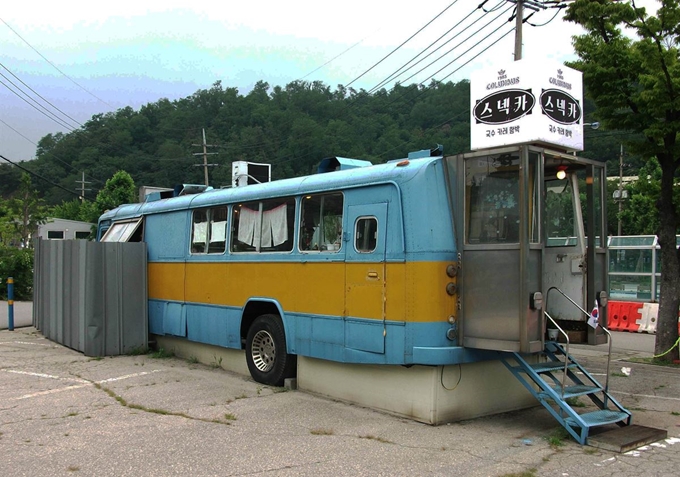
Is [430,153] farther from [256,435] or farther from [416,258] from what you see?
[256,435]

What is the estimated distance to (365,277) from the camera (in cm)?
701

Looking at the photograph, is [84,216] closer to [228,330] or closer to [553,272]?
[228,330]

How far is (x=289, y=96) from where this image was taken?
3253cm

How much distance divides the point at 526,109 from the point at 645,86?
17.2 feet

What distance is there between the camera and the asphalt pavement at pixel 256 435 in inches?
206

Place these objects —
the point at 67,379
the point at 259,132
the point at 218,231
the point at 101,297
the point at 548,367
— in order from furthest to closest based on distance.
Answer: the point at 259,132 → the point at 101,297 → the point at 218,231 → the point at 67,379 → the point at 548,367

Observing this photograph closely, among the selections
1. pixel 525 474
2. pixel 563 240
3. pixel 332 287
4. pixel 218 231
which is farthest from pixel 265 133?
pixel 525 474

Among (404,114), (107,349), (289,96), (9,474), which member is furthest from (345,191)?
(289,96)

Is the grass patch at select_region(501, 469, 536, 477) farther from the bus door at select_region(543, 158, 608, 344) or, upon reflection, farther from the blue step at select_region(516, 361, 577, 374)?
the bus door at select_region(543, 158, 608, 344)

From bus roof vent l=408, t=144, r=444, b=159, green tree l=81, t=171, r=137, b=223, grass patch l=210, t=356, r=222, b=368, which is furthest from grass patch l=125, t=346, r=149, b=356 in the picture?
green tree l=81, t=171, r=137, b=223

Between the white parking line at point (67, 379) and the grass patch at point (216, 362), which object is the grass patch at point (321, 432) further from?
the grass patch at point (216, 362)

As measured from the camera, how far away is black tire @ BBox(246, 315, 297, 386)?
8266 millimetres

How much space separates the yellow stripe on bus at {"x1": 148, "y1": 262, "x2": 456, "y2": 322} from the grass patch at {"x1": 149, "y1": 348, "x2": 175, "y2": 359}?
4.04 ft

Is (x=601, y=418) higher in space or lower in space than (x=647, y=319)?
higher
